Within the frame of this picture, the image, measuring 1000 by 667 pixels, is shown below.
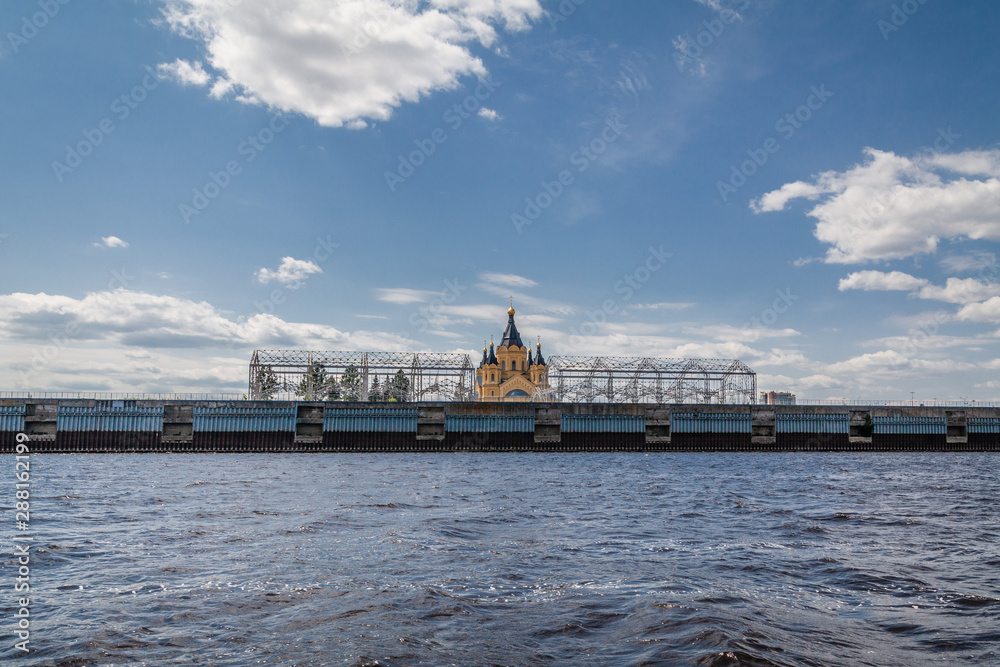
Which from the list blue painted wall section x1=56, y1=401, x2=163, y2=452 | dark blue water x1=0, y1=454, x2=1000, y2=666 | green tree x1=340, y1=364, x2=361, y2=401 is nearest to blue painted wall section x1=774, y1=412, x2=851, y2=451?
dark blue water x1=0, y1=454, x2=1000, y2=666

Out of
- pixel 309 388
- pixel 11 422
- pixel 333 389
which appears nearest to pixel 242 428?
pixel 309 388

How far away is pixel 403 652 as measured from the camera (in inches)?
356

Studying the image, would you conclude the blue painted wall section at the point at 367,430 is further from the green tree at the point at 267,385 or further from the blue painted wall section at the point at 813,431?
the blue painted wall section at the point at 813,431

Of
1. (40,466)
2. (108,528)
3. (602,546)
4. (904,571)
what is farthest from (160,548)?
(40,466)

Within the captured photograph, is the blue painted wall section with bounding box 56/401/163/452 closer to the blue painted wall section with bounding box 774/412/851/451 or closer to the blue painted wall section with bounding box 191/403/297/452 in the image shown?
the blue painted wall section with bounding box 191/403/297/452

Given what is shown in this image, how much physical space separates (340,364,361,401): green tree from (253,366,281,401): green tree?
779 cm

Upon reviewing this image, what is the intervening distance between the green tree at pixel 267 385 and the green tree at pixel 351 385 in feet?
25.6

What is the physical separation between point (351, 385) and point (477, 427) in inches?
1049

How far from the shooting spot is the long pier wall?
61531 mm

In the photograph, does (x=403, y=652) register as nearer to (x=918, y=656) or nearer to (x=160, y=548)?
(x=918, y=656)

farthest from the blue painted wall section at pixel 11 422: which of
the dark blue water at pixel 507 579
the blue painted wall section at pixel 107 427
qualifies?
the dark blue water at pixel 507 579

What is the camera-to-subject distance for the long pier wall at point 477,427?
61.5m

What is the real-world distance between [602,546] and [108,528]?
47.0 ft

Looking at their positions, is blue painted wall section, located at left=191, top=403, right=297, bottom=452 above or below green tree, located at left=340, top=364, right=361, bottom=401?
below
